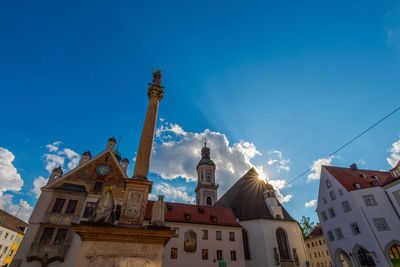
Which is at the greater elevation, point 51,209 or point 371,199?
point 371,199

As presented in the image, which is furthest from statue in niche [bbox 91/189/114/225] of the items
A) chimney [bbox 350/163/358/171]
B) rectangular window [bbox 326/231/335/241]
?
chimney [bbox 350/163/358/171]

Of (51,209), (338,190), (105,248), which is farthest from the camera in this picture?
(338,190)

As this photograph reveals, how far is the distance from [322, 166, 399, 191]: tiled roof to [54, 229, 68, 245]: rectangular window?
113 feet

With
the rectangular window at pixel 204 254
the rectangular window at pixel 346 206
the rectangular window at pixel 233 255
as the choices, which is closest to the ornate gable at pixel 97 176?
the rectangular window at pixel 204 254

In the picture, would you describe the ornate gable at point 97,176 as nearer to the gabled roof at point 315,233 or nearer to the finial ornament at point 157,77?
the finial ornament at point 157,77

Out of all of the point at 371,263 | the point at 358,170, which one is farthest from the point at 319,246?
the point at 371,263

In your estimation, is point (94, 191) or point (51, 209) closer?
point (51, 209)

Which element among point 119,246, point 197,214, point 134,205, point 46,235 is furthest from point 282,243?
point 119,246

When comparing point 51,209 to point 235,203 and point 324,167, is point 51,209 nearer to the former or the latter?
point 235,203

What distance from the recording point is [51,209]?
21219 mm

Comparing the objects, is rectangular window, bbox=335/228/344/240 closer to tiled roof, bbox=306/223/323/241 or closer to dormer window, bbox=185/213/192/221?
dormer window, bbox=185/213/192/221

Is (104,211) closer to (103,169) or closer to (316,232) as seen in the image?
(103,169)

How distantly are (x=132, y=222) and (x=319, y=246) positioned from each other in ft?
176

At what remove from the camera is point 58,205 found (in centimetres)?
2167
